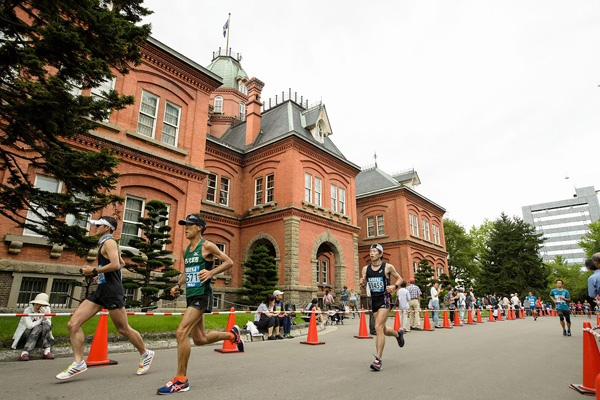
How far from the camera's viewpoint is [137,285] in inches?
439

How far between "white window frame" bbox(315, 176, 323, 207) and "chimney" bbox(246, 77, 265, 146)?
19.5ft

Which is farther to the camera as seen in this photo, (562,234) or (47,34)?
(562,234)

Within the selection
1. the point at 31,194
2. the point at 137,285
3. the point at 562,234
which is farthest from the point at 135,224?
the point at 562,234

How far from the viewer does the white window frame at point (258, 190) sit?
23578mm

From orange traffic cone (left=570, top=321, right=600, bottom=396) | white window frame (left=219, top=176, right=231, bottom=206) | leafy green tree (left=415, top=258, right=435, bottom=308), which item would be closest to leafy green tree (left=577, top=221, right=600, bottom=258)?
leafy green tree (left=415, top=258, right=435, bottom=308)

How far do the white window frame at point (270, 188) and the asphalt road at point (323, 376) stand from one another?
1556 cm

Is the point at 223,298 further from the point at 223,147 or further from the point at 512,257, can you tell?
the point at 512,257

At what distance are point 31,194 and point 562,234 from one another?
461 feet

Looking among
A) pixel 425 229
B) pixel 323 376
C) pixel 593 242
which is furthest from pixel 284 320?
pixel 593 242

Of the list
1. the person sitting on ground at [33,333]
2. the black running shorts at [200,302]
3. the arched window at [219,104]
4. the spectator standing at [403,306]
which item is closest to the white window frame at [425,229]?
the spectator standing at [403,306]

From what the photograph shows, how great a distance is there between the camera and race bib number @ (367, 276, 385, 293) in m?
6.11

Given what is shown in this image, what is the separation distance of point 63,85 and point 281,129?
724 inches

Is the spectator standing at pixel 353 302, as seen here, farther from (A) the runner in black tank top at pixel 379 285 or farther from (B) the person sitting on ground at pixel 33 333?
(B) the person sitting on ground at pixel 33 333

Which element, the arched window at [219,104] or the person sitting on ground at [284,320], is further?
the arched window at [219,104]
